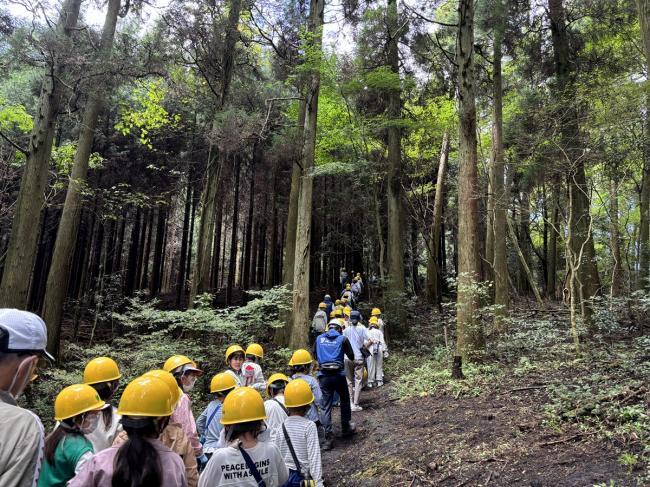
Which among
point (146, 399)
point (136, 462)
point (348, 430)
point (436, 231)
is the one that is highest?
point (436, 231)

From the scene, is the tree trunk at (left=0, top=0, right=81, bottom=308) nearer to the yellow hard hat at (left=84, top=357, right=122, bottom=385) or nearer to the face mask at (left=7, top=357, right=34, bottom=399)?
the yellow hard hat at (left=84, top=357, right=122, bottom=385)

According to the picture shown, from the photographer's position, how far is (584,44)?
13453 millimetres

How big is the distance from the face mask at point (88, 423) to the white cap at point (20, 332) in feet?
4.08

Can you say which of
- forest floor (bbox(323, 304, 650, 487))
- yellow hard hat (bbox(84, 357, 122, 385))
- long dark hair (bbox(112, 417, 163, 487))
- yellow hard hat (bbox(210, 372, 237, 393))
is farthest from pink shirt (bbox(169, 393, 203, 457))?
forest floor (bbox(323, 304, 650, 487))

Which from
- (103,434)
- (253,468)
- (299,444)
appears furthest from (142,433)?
(299,444)

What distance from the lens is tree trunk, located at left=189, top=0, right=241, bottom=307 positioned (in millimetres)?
14430

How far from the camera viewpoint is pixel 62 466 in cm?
253

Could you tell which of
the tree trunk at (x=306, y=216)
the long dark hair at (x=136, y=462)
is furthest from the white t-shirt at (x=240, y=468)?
the tree trunk at (x=306, y=216)

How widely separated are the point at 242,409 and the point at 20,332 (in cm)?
151

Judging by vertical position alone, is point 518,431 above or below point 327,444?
above

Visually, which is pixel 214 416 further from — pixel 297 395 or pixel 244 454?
pixel 244 454

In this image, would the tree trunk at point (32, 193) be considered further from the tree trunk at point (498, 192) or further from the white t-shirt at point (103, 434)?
the tree trunk at point (498, 192)

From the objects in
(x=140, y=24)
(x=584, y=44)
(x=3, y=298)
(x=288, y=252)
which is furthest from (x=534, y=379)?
(x=140, y=24)

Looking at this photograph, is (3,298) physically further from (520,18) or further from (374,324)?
(520,18)
